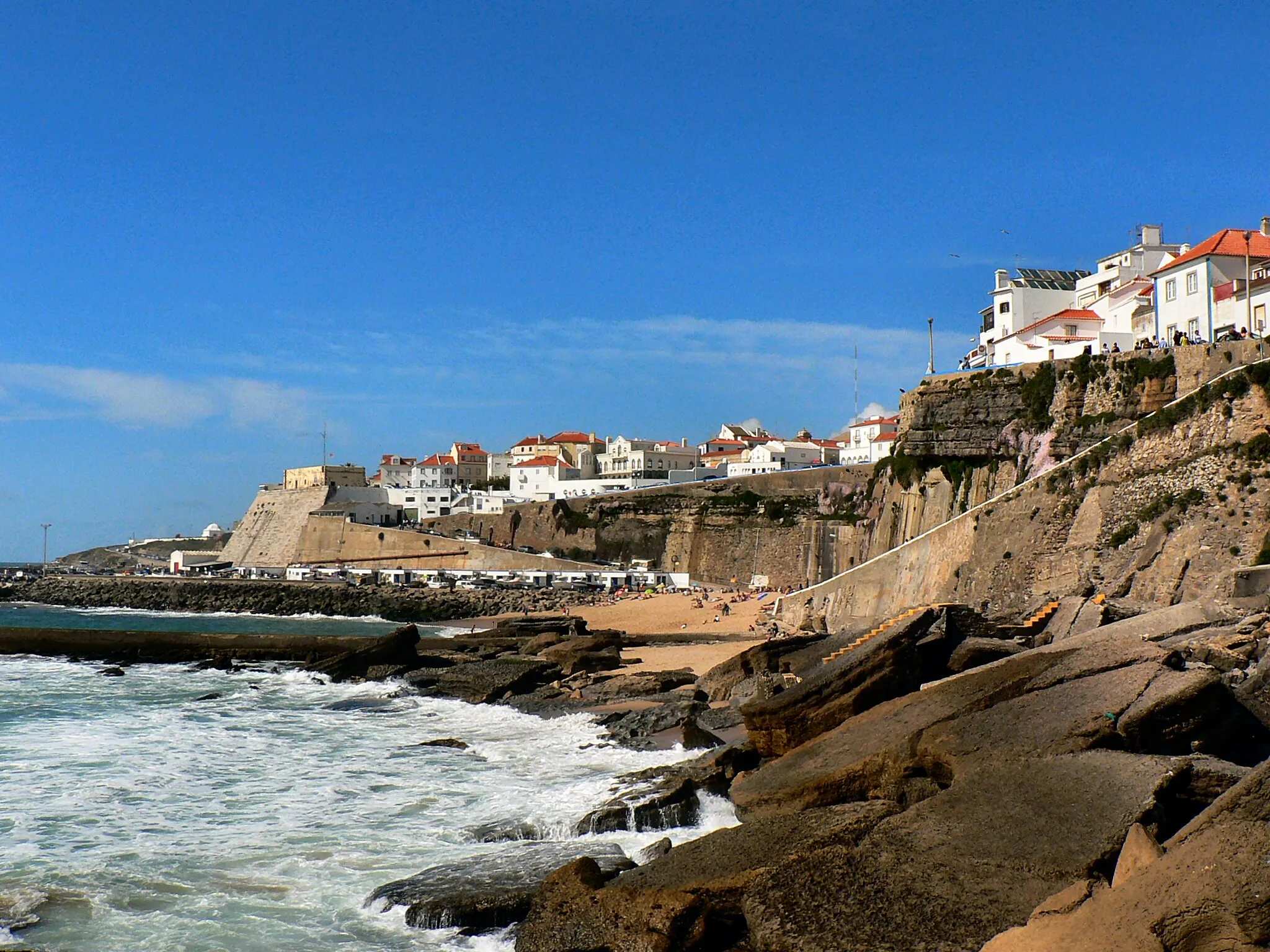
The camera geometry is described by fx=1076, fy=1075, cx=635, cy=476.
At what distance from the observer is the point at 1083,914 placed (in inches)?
234

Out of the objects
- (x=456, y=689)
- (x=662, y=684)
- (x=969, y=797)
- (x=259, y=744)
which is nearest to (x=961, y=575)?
(x=662, y=684)

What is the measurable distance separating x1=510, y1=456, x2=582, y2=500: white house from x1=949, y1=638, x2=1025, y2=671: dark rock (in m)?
65.0

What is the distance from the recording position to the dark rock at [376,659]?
91.3 feet

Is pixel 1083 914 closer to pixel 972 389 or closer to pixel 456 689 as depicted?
pixel 456 689

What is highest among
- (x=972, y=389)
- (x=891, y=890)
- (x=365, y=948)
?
(x=972, y=389)

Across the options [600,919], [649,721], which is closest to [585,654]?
[649,721]

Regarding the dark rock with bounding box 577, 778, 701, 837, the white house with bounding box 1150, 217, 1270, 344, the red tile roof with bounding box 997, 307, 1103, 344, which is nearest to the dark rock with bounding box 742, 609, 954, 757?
the dark rock with bounding box 577, 778, 701, 837

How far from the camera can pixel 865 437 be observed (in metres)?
74.8

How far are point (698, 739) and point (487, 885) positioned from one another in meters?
6.22

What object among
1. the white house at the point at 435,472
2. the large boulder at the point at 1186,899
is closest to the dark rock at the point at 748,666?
the large boulder at the point at 1186,899

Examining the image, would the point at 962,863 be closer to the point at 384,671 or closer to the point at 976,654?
the point at 976,654

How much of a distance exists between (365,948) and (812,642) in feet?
43.5

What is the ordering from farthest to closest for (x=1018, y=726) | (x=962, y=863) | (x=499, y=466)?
(x=499, y=466) → (x=1018, y=726) → (x=962, y=863)

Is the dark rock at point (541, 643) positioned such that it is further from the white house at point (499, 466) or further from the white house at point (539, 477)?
the white house at point (499, 466)
